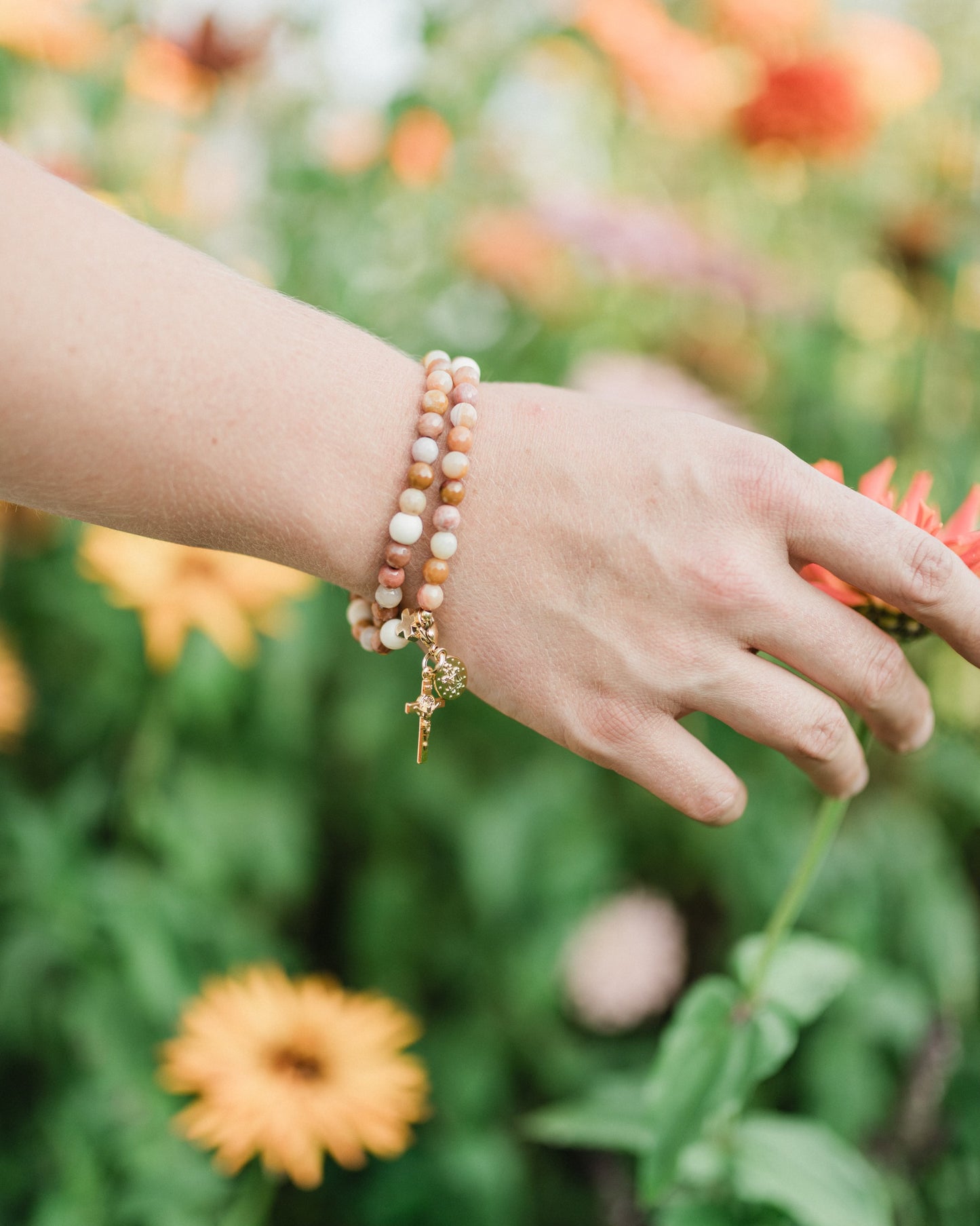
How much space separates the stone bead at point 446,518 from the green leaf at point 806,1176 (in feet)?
1.97

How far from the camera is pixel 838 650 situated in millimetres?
592

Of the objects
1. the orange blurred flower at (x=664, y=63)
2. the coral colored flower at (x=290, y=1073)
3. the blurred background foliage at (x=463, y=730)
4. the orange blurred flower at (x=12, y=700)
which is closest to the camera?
the coral colored flower at (x=290, y=1073)

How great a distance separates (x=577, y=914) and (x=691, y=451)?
879 mm

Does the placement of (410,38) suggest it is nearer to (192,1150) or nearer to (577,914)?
(577,914)

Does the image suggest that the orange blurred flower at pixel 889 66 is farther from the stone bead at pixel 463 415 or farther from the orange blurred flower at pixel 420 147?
the stone bead at pixel 463 415

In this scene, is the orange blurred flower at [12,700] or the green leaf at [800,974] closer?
the green leaf at [800,974]

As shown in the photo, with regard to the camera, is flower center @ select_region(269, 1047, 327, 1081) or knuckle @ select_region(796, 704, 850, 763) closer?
knuckle @ select_region(796, 704, 850, 763)

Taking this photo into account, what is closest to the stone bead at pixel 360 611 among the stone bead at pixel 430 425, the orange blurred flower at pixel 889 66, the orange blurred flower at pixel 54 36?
the stone bead at pixel 430 425

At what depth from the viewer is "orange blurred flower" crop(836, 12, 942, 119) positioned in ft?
5.82

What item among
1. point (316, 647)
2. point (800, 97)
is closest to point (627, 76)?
point (800, 97)

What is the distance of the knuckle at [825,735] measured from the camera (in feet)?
1.98

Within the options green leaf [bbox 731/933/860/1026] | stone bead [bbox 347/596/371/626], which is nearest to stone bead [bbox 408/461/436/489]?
stone bead [bbox 347/596/371/626]

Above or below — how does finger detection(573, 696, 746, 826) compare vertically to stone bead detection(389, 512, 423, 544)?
below

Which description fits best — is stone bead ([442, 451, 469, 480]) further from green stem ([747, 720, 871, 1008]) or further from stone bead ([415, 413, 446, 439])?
green stem ([747, 720, 871, 1008])
